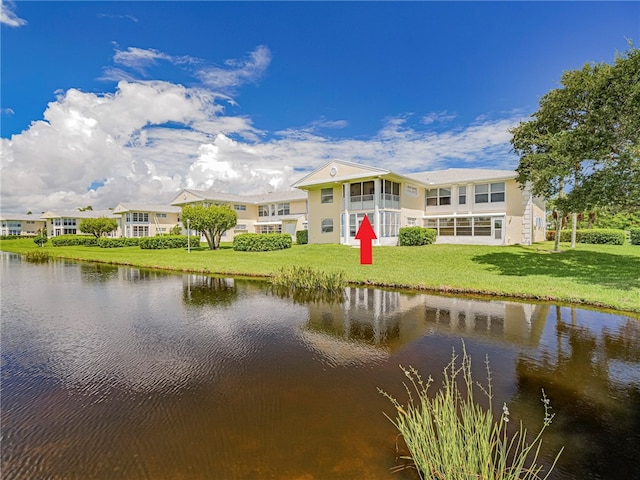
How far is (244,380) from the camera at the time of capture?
584 centimetres

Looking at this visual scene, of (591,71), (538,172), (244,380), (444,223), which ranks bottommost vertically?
(244,380)

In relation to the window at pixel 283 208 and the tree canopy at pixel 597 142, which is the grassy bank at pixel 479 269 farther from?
the window at pixel 283 208

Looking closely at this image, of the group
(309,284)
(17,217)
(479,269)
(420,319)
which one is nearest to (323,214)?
(479,269)

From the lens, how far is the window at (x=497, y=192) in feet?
86.7

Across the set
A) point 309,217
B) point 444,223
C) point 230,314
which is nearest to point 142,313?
point 230,314

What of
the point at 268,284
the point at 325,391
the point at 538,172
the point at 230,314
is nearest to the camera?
the point at 325,391

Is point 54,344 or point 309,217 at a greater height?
point 309,217

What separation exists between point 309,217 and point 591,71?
2147cm

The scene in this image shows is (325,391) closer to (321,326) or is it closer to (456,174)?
(321,326)

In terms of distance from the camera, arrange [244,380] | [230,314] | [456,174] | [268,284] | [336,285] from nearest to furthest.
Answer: [244,380]
[230,314]
[336,285]
[268,284]
[456,174]

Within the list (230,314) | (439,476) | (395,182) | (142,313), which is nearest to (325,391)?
(439,476)

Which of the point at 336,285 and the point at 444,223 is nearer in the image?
the point at 336,285

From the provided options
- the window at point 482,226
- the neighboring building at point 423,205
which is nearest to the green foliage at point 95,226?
the neighboring building at point 423,205

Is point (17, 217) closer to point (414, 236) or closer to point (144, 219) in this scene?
point (144, 219)
